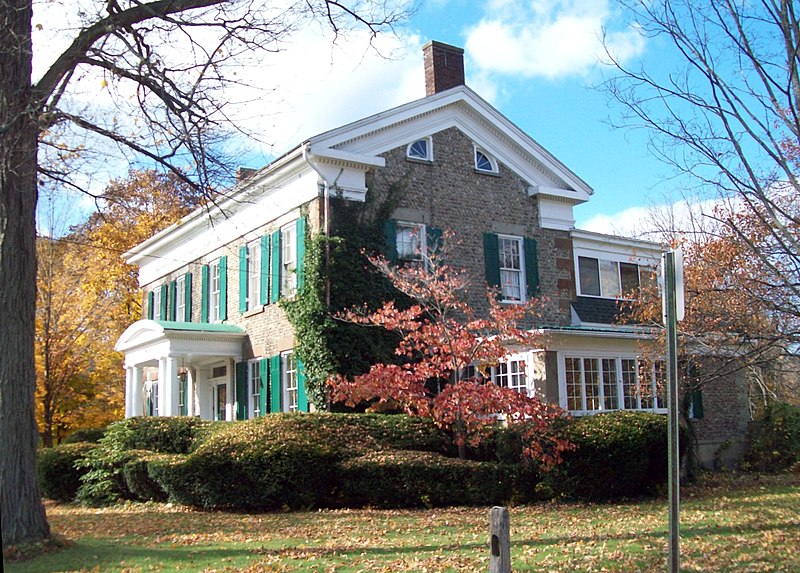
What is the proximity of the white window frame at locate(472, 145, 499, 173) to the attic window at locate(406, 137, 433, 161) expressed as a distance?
1410 millimetres

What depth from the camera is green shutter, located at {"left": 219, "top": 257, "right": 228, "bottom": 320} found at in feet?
78.1

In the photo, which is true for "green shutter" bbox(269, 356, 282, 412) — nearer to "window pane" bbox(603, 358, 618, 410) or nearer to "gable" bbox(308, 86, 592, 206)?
"gable" bbox(308, 86, 592, 206)

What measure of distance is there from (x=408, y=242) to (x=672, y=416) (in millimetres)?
14744

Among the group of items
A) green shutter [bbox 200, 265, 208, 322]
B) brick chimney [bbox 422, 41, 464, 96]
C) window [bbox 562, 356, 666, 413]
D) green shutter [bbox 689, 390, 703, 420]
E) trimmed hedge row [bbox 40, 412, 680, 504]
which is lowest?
trimmed hedge row [bbox 40, 412, 680, 504]

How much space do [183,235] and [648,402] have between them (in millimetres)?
15579

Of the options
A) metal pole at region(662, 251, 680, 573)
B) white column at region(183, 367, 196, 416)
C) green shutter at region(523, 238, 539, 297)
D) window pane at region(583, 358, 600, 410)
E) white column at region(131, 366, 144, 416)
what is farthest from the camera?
white column at region(131, 366, 144, 416)

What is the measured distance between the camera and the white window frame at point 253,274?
2198cm

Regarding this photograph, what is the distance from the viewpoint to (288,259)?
2039 cm

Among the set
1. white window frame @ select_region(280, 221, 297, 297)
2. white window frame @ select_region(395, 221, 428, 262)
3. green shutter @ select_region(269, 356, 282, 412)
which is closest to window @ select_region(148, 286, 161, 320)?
green shutter @ select_region(269, 356, 282, 412)

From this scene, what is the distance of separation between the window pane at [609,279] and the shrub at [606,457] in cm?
899

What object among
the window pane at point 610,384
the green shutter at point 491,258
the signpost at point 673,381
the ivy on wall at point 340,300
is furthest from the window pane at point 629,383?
the signpost at point 673,381

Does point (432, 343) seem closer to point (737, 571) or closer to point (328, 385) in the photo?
point (328, 385)

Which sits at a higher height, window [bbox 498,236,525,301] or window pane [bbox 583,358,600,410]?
window [bbox 498,236,525,301]

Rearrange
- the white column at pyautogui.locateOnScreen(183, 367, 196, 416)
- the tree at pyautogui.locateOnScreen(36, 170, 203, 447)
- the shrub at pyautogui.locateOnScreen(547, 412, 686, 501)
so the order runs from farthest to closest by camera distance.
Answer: the tree at pyautogui.locateOnScreen(36, 170, 203, 447), the white column at pyautogui.locateOnScreen(183, 367, 196, 416), the shrub at pyautogui.locateOnScreen(547, 412, 686, 501)
